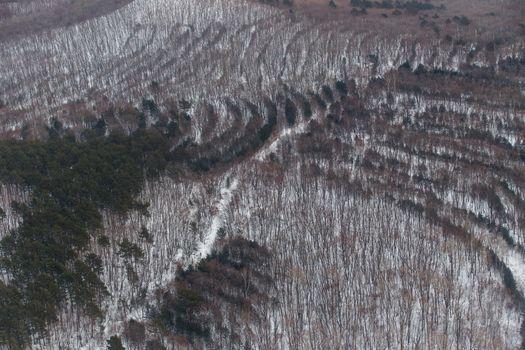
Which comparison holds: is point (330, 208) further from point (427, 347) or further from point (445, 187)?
point (427, 347)

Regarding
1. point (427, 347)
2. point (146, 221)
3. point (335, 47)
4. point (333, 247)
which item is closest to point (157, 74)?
point (335, 47)

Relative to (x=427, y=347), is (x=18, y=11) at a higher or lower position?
higher

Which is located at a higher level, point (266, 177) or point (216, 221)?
point (266, 177)

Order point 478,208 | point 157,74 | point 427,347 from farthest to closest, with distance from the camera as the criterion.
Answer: point 157,74
point 478,208
point 427,347

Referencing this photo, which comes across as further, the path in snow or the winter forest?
the path in snow

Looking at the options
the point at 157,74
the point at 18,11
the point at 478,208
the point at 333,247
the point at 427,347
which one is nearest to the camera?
the point at 427,347

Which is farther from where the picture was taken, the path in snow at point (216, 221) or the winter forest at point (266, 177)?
the path in snow at point (216, 221)

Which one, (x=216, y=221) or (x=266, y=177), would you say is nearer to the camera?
(x=216, y=221)

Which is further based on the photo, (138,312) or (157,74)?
(157,74)
